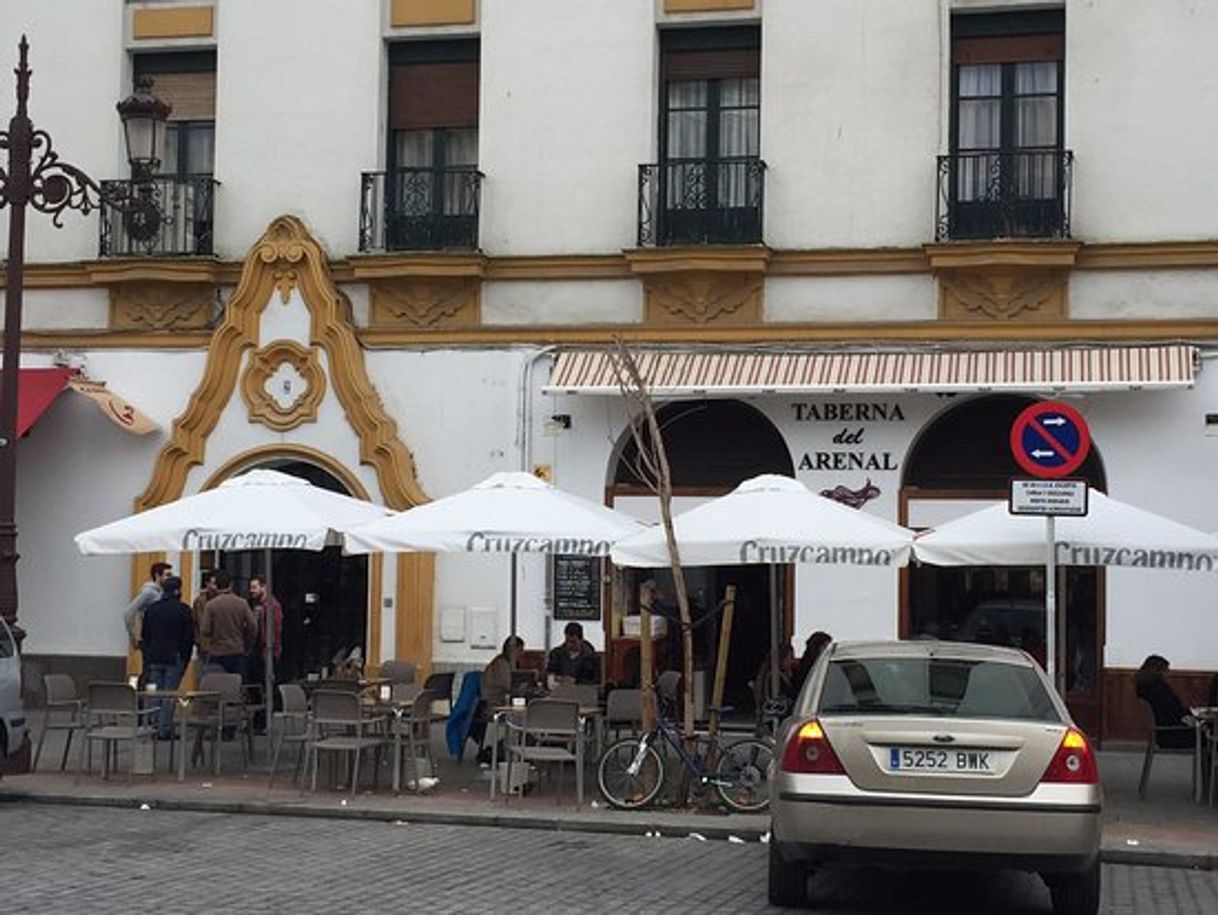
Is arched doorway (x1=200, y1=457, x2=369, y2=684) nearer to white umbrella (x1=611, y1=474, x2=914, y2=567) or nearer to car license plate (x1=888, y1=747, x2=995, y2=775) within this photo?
white umbrella (x1=611, y1=474, x2=914, y2=567)

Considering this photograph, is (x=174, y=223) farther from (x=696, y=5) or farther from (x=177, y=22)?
(x=696, y=5)

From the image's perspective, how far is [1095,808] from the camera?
984 cm

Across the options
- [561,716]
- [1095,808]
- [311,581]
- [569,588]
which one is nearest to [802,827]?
[1095,808]

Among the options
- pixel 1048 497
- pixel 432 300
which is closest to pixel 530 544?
pixel 1048 497

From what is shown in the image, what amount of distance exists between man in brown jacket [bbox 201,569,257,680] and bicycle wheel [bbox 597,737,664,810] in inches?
211

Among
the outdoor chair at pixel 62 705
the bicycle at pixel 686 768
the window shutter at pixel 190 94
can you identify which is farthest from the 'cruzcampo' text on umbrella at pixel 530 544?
the window shutter at pixel 190 94

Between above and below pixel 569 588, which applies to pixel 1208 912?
below

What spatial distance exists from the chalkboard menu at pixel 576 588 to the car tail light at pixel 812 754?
35.9 feet

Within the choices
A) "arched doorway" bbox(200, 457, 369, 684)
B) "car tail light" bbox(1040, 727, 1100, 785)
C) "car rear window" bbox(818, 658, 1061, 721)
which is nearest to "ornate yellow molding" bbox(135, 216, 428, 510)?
"arched doorway" bbox(200, 457, 369, 684)

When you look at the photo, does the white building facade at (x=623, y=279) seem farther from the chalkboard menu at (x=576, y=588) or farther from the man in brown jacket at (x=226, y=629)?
the man in brown jacket at (x=226, y=629)

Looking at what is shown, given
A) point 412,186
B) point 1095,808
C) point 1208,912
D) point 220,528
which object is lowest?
point 1208,912

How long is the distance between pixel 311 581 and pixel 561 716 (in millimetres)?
8120

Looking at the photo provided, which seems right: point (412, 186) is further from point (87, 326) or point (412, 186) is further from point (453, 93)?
point (87, 326)

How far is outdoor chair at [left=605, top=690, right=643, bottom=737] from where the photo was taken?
52.9 ft
